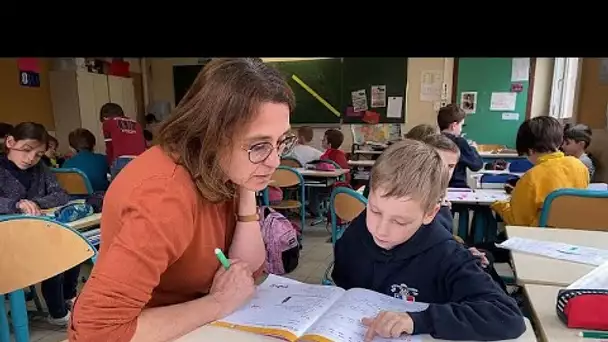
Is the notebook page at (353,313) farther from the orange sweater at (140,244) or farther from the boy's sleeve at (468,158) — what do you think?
the boy's sleeve at (468,158)

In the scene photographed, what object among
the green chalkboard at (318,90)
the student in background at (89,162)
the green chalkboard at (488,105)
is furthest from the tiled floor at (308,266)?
the green chalkboard at (488,105)

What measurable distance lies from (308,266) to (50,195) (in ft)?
5.70

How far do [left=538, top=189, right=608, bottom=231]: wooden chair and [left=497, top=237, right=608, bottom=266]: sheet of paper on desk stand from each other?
0.54m

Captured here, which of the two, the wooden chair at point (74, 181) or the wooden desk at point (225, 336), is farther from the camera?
the wooden chair at point (74, 181)

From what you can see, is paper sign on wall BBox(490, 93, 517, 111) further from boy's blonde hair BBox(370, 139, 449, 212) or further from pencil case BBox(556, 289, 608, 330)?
pencil case BBox(556, 289, 608, 330)

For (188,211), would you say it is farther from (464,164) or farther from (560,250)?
(464,164)

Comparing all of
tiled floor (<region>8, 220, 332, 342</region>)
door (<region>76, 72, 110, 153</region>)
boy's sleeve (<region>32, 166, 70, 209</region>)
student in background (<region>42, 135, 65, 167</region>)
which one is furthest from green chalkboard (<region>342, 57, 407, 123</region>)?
boy's sleeve (<region>32, 166, 70, 209</region>)

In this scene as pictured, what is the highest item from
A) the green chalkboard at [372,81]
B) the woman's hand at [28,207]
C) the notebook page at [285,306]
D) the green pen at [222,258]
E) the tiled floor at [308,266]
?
the green chalkboard at [372,81]

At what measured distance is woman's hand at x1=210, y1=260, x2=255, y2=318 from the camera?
860 mm

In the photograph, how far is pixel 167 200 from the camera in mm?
741

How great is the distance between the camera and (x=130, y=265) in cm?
68

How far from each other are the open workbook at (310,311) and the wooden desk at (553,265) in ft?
1.48

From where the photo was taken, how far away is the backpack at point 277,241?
1083mm
